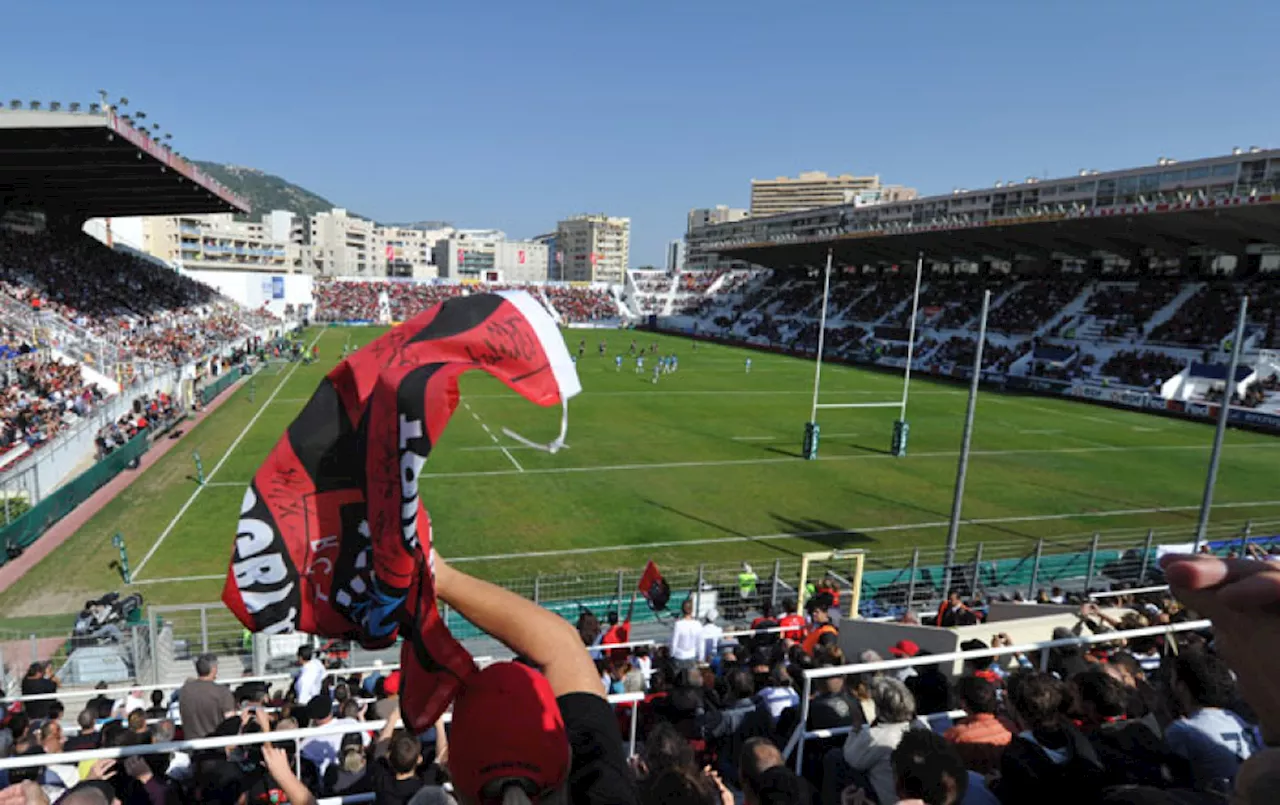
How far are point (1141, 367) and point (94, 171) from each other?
5336 centimetres

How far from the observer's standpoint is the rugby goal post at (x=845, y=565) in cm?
1148

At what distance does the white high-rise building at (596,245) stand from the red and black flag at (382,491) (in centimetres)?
17665

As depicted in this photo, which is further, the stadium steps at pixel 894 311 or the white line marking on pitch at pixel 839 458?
the stadium steps at pixel 894 311

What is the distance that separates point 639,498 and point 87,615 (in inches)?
486

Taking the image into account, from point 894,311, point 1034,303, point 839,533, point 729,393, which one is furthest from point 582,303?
point 839,533

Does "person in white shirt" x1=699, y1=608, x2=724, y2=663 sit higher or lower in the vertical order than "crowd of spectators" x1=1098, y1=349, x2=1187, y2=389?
lower

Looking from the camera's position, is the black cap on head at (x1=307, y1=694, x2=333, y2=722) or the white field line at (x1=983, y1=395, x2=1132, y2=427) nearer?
the black cap on head at (x1=307, y1=694, x2=333, y2=722)

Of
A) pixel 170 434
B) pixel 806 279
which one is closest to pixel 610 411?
pixel 170 434

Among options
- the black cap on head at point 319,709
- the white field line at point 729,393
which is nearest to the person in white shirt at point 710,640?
the black cap on head at point 319,709

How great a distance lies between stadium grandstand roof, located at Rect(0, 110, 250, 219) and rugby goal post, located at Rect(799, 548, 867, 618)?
28129 mm

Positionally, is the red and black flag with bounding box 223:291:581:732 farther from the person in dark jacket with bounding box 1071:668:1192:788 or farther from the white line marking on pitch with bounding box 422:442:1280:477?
the white line marking on pitch with bounding box 422:442:1280:477

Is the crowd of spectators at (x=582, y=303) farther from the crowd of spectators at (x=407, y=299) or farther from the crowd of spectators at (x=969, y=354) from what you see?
the crowd of spectators at (x=969, y=354)

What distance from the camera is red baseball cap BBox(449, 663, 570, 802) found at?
5.68 feet

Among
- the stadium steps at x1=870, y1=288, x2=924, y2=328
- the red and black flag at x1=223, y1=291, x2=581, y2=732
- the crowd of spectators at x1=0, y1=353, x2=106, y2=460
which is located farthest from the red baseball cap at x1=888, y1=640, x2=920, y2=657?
the stadium steps at x1=870, y1=288, x2=924, y2=328
